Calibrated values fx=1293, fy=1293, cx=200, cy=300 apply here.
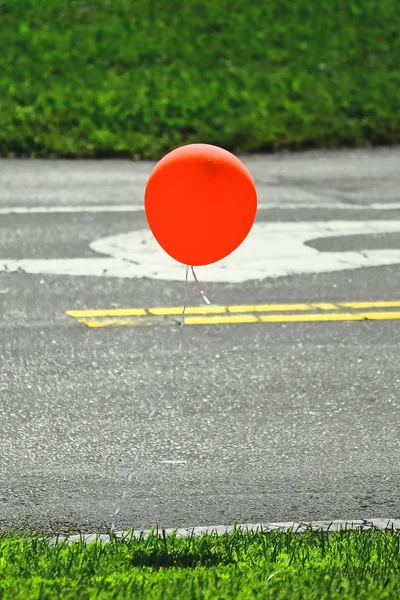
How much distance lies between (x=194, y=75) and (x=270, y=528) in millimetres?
11821

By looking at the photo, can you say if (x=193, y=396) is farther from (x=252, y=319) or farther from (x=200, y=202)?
(x=200, y=202)

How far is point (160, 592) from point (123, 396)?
2.55 meters

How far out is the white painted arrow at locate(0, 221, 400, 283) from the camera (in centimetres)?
942

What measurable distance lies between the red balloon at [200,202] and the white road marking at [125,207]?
6.33m

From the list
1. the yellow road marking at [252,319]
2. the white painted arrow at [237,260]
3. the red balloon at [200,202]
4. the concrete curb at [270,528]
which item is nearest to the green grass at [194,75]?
the white painted arrow at [237,260]

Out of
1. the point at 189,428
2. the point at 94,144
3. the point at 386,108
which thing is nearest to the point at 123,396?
the point at 189,428

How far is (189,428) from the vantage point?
20.7 ft

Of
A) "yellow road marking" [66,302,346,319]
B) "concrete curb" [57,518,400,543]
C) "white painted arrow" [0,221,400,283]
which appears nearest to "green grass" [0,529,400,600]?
"concrete curb" [57,518,400,543]

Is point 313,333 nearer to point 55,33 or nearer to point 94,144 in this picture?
point 94,144

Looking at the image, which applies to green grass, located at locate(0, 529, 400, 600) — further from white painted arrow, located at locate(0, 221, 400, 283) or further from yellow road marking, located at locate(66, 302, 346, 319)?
white painted arrow, located at locate(0, 221, 400, 283)

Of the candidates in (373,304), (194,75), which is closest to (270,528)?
(373,304)

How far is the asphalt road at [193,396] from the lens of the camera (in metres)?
5.55

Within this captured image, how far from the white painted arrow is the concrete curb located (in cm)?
414

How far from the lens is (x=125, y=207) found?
1178 cm
